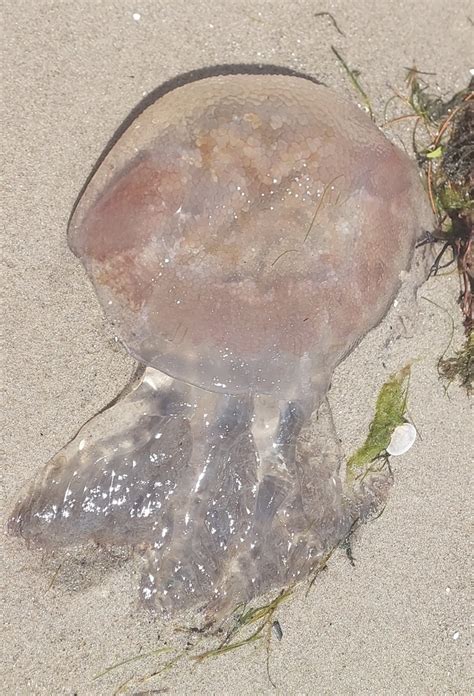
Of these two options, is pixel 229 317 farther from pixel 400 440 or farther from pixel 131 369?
pixel 400 440

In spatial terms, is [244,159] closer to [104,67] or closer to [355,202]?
[355,202]

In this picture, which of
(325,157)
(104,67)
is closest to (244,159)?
(325,157)

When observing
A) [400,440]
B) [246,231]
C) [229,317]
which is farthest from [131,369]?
[400,440]

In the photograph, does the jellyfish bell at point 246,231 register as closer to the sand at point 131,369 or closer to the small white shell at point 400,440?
the sand at point 131,369

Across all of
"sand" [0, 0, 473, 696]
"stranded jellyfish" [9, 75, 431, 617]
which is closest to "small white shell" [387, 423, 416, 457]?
"sand" [0, 0, 473, 696]

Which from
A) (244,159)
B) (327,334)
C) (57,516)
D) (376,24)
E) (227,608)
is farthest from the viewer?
(376,24)
